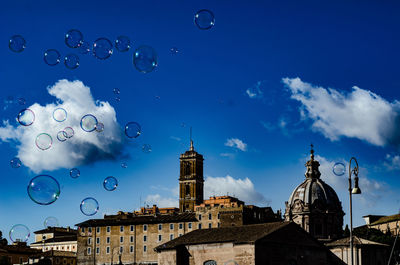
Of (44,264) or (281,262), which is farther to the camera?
(44,264)

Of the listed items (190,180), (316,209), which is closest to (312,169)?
(316,209)

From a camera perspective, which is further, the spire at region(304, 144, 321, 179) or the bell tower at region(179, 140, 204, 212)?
the bell tower at region(179, 140, 204, 212)

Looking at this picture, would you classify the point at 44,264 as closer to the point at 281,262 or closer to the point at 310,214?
the point at 310,214

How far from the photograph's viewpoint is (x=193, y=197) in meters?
140

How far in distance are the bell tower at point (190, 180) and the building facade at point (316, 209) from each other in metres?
54.6

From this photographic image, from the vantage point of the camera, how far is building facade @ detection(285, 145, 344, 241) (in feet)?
272

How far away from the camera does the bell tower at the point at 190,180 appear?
14050cm

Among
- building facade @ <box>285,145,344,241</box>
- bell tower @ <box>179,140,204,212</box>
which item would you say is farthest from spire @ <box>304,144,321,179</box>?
bell tower @ <box>179,140,204,212</box>

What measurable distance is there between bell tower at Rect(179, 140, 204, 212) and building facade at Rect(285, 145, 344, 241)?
179ft

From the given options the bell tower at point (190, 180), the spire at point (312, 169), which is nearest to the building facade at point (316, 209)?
the spire at point (312, 169)

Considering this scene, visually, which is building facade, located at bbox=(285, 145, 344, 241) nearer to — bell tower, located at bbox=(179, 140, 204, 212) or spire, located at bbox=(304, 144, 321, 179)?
spire, located at bbox=(304, 144, 321, 179)

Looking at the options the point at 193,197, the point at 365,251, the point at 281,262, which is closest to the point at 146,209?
the point at 193,197

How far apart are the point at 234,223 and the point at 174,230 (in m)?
11.1

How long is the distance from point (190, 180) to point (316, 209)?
6200 cm
